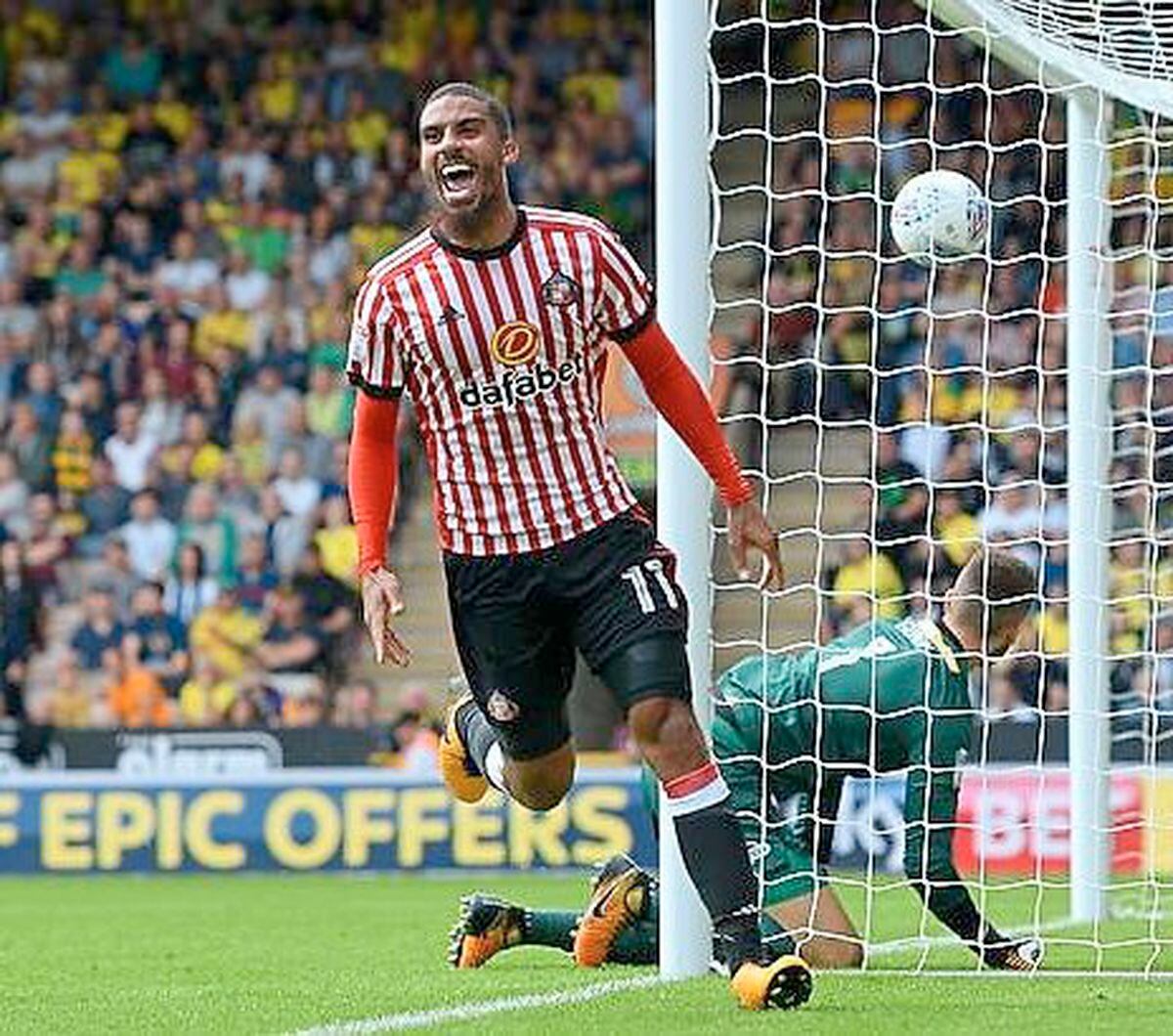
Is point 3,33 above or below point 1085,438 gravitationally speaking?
above

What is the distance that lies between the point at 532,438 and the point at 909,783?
2.06 metres

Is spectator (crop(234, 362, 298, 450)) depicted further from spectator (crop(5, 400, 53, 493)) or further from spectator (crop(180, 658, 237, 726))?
spectator (crop(180, 658, 237, 726))

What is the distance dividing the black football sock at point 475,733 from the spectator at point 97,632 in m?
10.3

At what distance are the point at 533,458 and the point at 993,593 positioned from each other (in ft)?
7.22

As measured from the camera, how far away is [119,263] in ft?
66.5

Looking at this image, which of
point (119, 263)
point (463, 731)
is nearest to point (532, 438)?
point (463, 731)

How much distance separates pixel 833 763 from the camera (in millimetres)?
8375

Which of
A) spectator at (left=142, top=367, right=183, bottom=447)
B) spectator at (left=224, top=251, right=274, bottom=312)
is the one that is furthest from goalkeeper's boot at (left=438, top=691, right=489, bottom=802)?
spectator at (left=224, top=251, right=274, bottom=312)

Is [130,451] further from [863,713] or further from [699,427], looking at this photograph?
[699,427]

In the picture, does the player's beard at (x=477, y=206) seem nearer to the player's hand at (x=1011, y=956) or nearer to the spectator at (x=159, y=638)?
the player's hand at (x=1011, y=956)

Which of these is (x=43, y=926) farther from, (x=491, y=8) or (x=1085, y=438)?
(x=491, y=8)

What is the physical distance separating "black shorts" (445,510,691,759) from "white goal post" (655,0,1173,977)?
629 millimetres

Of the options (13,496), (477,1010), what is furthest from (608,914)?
(13,496)

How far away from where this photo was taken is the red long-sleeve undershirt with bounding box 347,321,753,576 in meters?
6.59
